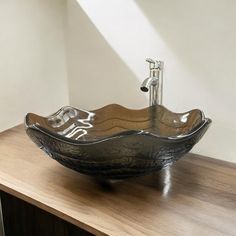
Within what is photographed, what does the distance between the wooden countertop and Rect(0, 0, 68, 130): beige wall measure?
0.26 metres

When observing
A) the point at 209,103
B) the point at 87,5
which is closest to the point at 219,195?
the point at 209,103

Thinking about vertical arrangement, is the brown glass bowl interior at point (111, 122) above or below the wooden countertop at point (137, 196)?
above

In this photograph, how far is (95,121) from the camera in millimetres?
1245

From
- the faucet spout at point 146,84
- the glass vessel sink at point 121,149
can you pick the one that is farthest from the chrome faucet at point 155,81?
the glass vessel sink at point 121,149

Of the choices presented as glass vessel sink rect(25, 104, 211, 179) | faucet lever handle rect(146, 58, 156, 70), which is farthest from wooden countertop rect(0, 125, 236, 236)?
faucet lever handle rect(146, 58, 156, 70)

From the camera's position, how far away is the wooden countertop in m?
0.83

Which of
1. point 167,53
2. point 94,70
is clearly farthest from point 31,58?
point 167,53

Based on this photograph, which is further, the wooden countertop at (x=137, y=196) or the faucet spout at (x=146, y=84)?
the faucet spout at (x=146, y=84)

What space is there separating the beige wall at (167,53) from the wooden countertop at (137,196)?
0.17 metres

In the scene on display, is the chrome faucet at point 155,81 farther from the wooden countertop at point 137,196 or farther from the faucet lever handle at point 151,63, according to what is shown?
the wooden countertop at point 137,196

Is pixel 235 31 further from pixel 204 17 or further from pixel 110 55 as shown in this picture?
pixel 110 55

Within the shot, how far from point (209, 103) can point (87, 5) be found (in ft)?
1.87

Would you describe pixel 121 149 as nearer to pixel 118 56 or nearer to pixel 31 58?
pixel 118 56

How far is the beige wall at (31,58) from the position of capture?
4.18ft
